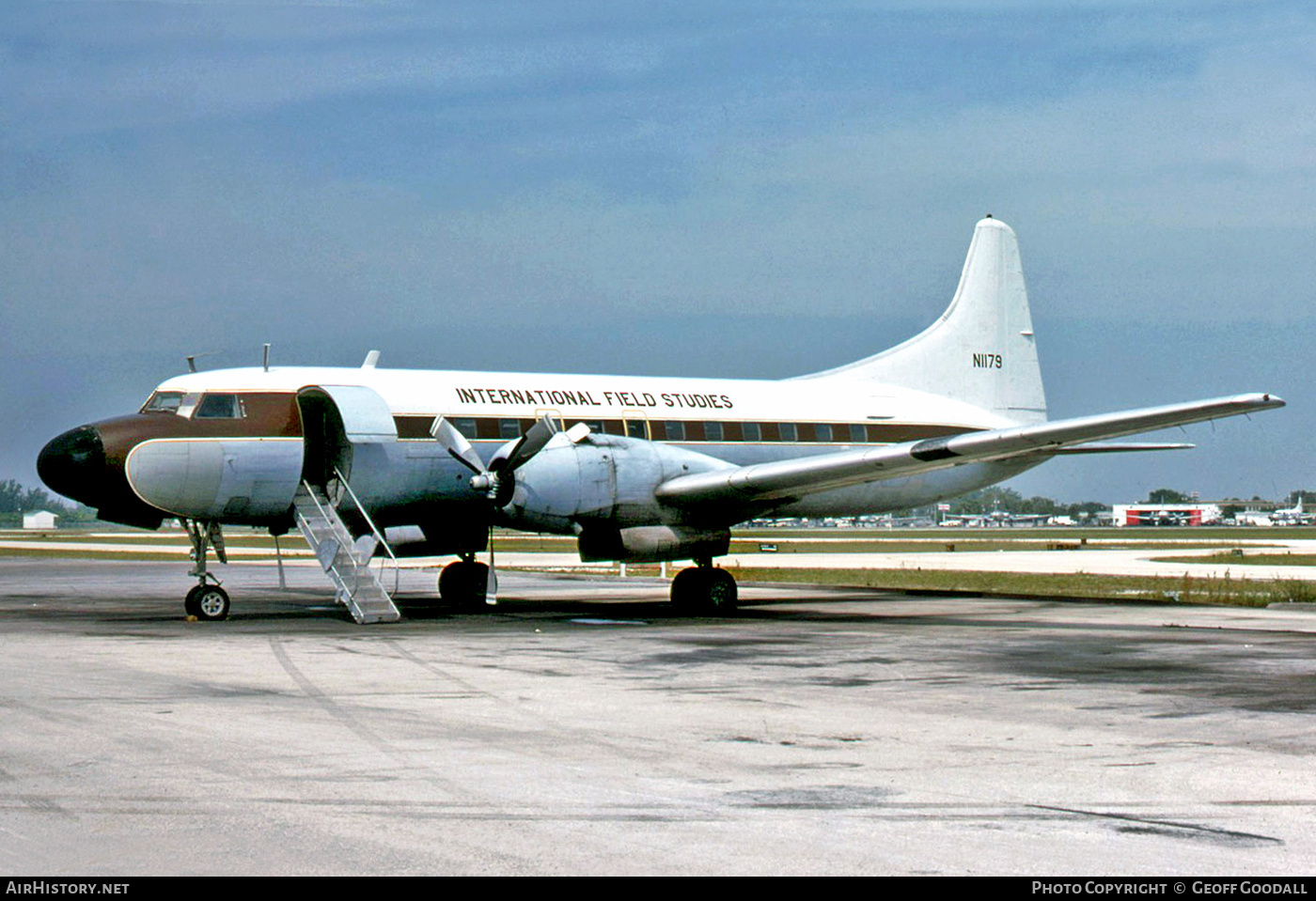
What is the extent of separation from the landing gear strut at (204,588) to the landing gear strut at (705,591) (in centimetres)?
757

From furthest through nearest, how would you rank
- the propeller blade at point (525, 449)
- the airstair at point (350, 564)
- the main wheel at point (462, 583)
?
the main wheel at point (462, 583) < the propeller blade at point (525, 449) < the airstair at point (350, 564)

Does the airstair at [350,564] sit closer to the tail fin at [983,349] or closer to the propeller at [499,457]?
the propeller at [499,457]

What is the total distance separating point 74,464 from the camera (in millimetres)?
21500

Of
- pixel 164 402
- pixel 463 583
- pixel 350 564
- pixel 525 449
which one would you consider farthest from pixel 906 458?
pixel 164 402

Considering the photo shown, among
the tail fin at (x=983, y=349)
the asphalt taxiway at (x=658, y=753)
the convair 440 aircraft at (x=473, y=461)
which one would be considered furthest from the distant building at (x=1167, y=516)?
the asphalt taxiway at (x=658, y=753)

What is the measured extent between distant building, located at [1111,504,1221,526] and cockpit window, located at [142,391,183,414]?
152519 millimetres

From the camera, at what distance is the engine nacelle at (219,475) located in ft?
72.1

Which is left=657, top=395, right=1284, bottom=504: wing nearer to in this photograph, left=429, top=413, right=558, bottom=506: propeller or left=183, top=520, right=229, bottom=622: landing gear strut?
left=429, top=413, right=558, bottom=506: propeller

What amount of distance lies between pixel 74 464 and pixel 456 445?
236 inches

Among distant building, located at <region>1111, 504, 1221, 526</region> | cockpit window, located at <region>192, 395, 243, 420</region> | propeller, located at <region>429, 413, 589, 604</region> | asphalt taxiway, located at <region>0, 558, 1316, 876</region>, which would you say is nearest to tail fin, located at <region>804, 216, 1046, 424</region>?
propeller, located at <region>429, 413, 589, 604</region>

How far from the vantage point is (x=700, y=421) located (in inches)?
1065

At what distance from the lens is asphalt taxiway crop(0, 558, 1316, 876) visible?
6863 millimetres

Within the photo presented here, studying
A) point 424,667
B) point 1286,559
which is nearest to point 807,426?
point 424,667
